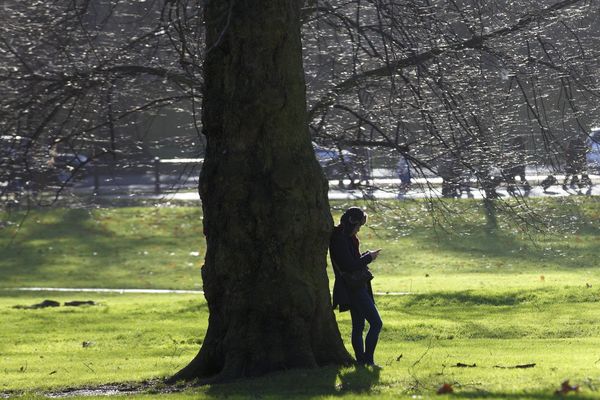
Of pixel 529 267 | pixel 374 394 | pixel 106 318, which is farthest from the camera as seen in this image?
pixel 529 267

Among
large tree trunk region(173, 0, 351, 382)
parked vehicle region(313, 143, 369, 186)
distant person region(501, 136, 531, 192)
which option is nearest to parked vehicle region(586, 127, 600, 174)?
distant person region(501, 136, 531, 192)

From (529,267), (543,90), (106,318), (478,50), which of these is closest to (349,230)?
(478,50)

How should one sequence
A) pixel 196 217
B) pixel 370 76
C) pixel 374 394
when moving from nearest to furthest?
pixel 374 394, pixel 370 76, pixel 196 217

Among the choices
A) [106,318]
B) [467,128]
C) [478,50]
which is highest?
[478,50]

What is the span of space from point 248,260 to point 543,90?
235 inches

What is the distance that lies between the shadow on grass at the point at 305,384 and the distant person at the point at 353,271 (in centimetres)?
60

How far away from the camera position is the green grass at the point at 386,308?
10.6 metres

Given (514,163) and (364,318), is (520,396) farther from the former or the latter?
(514,163)

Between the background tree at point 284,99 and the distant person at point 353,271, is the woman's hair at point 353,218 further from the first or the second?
the background tree at point 284,99

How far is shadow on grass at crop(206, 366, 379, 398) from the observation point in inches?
390

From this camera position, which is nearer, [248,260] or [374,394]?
[374,394]

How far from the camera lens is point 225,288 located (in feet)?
37.2

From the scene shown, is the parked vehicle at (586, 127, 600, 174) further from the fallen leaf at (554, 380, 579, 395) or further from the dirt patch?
the fallen leaf at (554, 380, 579, 395)

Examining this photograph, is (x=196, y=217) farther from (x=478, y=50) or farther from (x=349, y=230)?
(x=349, y=230)
